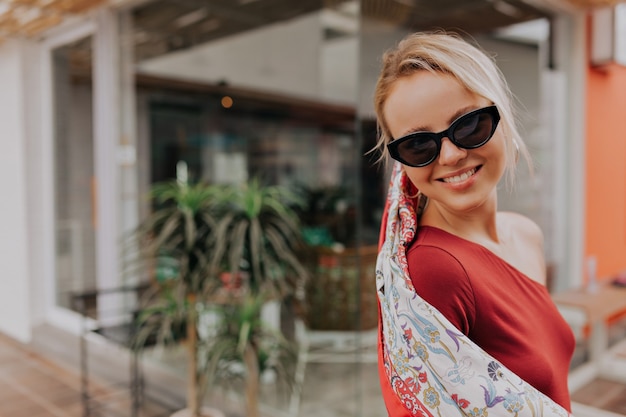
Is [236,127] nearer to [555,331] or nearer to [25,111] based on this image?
[25,111]

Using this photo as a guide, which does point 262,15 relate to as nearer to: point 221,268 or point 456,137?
point 221,268

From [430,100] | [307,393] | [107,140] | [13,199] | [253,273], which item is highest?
[107,140]

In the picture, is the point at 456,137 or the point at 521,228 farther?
the point at 521,228

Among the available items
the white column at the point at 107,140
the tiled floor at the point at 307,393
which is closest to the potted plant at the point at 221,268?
the tiled floor at the point at 307,393

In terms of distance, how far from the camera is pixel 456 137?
33.2 inches

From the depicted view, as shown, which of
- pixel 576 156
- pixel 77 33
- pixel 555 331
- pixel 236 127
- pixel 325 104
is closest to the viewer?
pixel 555 331

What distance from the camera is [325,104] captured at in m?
5.14

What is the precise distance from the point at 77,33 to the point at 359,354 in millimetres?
3533

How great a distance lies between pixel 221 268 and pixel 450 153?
82.5 inches

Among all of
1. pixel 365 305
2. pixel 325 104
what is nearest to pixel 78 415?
pixel 365 305

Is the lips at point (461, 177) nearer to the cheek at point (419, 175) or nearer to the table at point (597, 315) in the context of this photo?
the cheek at point (419, 175)

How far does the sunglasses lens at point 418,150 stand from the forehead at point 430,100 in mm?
16

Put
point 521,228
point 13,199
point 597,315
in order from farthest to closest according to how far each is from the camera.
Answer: point 13,199 → point 597,315 → point 521,228

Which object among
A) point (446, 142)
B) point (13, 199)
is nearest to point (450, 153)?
point (446, 142)
